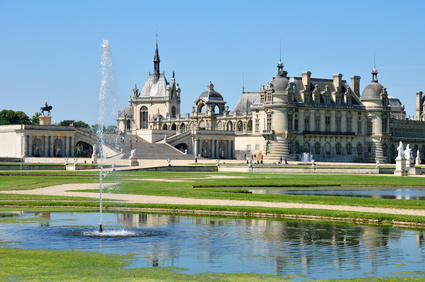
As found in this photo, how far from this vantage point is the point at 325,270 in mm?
18266

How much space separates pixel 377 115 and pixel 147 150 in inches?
1473

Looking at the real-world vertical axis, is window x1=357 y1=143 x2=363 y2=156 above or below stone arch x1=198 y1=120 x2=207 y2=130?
below

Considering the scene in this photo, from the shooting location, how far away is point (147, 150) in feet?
353

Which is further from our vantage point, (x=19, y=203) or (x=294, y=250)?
(x=19, y=203)

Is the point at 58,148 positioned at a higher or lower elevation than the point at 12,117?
lower

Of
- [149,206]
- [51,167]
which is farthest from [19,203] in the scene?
[51,167]

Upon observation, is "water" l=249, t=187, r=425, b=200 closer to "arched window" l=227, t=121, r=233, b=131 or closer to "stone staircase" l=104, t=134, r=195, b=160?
"stone staircase" l=104, t=134, r=195, b=160

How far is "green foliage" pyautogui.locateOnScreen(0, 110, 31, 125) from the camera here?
504ft

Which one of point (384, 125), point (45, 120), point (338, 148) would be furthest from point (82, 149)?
point (384, 125)

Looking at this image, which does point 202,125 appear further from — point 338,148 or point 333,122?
point 338,148

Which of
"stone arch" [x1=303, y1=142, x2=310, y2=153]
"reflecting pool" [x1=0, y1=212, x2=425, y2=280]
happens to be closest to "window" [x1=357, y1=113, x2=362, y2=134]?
"stone arch" [x1=303, y1=142, x2=310, y2=153]

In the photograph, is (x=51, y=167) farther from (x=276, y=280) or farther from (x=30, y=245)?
(x=276, y=280)

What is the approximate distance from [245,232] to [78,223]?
6387 millimetres

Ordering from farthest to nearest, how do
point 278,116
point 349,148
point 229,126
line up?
point 229,126 → point 349,148 → point 278,116
